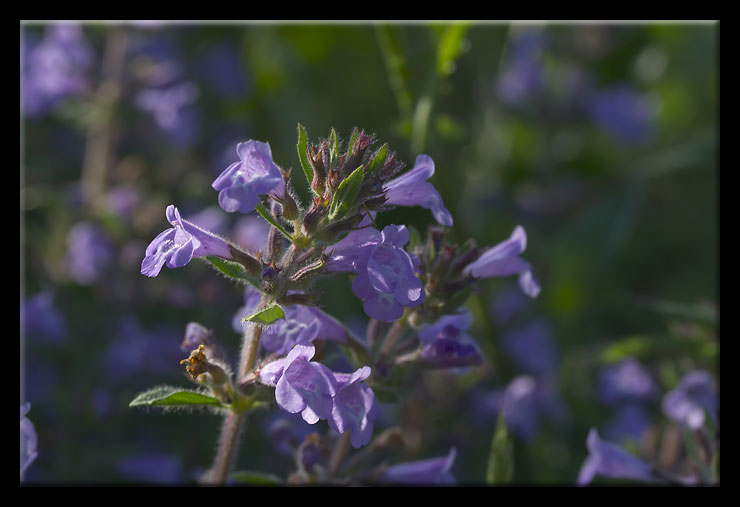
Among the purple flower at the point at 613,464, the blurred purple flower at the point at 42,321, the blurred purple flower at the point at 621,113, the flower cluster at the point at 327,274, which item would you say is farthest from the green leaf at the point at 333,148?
the blurred purple flower at the point at 621,113

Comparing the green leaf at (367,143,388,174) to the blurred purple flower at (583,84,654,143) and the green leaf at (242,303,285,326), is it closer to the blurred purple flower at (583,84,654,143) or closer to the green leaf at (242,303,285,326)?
the green leaf at (242,303,285,326)

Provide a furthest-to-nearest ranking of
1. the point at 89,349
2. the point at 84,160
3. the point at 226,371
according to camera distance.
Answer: the point at 84,160 < the point at 89,349 < the point at 226,371

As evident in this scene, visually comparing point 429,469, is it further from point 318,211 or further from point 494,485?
point 318,211

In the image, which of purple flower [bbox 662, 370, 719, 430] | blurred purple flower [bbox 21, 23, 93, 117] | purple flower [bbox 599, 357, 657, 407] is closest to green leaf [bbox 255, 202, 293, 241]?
purple flower [bbox 662, 370, 719, 430]

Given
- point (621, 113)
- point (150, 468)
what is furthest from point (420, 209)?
point (621, 113)


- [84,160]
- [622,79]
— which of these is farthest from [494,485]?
[622,79]

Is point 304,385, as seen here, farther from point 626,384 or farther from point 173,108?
point 173,108

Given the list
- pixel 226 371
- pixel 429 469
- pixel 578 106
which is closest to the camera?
pixel 226 371
